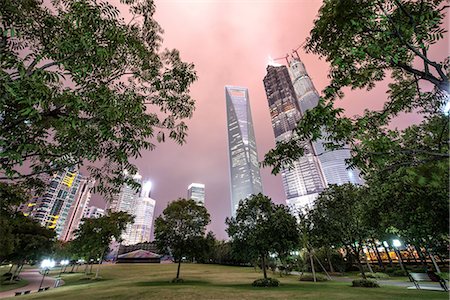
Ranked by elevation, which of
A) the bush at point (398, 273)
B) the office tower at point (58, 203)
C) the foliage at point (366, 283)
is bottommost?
the bush at point (398, 273)

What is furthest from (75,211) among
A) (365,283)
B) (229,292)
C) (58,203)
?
(365,283)

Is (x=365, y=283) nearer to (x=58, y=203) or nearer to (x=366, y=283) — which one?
(x=366, y=283)

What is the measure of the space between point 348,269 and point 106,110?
155ft

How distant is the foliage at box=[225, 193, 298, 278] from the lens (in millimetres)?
18719

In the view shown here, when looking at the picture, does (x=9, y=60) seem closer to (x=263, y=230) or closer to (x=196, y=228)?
(x=263, y=230)

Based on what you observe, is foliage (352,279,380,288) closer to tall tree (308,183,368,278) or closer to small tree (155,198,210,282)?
tall tree (308,183,368,278)

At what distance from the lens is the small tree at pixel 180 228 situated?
23453 millimetres

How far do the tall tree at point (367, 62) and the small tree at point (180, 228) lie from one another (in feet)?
71.5

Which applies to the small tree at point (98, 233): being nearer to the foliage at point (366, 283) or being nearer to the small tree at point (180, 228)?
the small tree at point (180, 228)

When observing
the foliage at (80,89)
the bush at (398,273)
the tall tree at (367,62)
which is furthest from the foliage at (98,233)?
the bush at (398,273)

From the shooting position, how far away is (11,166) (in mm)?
4770

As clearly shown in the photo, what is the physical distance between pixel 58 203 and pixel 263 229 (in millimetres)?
208622

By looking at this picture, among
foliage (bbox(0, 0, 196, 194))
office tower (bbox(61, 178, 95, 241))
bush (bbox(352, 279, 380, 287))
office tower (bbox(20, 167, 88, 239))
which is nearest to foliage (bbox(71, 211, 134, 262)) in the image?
foliage (bbox(0, 0, 196, 194))

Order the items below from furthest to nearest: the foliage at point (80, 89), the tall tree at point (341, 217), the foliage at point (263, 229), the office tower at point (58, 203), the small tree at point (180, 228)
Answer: the office tower at point (58, 203) → the small tree at point (180, 228) → the tall tree at point (341, 217) → the foliage at point (263, 229) → the foliage at point (80, 89)
